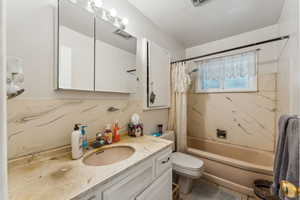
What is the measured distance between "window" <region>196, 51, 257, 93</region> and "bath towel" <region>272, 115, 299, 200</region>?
1555 millimetres

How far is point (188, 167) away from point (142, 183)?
0.76 m

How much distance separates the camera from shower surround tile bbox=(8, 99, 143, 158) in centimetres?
75

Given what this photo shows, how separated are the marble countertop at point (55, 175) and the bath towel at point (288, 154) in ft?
2.42

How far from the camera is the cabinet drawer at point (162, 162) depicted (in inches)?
39.9

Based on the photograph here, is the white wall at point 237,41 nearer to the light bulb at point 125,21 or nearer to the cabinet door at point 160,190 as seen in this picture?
the light bulb at point 125,21

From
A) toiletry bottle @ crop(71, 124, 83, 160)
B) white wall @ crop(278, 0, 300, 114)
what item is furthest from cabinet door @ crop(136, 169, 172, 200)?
white wall @ crop(278, 0, 300, 114)

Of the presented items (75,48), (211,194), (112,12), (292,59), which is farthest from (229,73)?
(75,48)

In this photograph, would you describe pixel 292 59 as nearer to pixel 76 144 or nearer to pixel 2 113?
pixel 2 113

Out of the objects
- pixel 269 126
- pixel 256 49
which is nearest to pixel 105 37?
pixel 256 49

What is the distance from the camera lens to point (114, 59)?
130cm

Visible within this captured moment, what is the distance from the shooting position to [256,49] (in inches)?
74.2

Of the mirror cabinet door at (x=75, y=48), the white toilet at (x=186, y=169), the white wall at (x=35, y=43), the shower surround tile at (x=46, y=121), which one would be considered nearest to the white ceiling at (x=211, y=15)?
the mirror cabinet door at (x=75, y=48)

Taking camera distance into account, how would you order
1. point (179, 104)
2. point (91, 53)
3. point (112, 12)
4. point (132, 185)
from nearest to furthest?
point (132, 185)
point (91, 53)
point (112, 12)
point (179, 104)

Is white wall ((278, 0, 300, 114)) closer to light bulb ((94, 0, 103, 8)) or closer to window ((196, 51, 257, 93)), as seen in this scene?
window ((196, 51, 257, 93))
